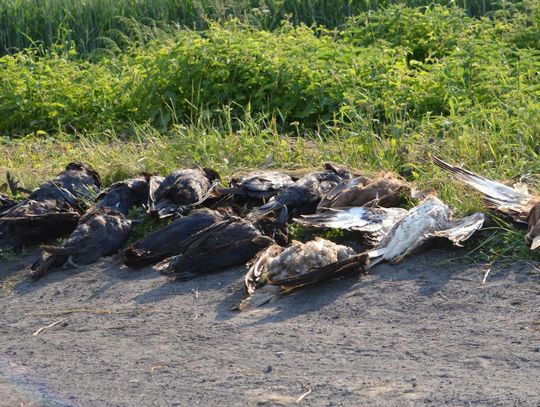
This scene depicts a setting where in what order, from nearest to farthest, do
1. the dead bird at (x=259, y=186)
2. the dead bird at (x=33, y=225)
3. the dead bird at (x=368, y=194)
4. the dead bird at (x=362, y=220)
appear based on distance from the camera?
the dead bird at (x=362, y=220)
the dead bird at (x=368, y=194)
the dead bird at (x=33, y=225)
the dead bird at (x=259, y=186)

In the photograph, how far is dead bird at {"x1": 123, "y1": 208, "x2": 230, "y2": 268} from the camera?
581 centimetres

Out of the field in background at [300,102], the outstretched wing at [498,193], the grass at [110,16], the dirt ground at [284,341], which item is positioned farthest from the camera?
the grass at [110,16]

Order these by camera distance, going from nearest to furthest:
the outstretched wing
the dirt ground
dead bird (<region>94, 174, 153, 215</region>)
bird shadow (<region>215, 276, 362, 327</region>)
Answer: the dirt ground
bird shadow (<region>215, 276, 362, 327</region>)
the outstretched wing
dead bird (<region>94, 174, 153, 215</region>)

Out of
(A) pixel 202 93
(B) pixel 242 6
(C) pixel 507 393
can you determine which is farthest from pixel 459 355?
(B) pixel 242 6

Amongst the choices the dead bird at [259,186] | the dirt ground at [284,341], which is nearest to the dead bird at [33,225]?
the dirt ground at [284,341]

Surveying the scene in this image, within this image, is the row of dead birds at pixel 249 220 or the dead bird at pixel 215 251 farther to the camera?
the dead bird at pixel 215 251

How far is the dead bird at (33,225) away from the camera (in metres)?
6.32

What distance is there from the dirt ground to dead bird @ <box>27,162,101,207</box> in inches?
43.1

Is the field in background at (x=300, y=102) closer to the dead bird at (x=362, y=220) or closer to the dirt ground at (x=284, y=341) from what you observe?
the dead bird at (x=362, y=220)

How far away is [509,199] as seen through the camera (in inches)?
225

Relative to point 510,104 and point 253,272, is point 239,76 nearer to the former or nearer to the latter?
point 510,104

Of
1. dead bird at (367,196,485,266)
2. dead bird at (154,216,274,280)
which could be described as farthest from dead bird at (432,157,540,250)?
dead bird at (154,216,274,280)

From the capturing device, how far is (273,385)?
4109 millimetres

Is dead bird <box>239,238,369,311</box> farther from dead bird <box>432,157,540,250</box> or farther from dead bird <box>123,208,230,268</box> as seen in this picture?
dead bird <box>432,157,540,250</box>
